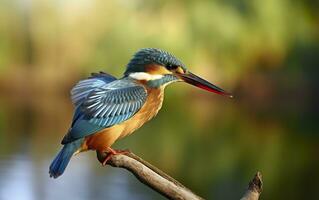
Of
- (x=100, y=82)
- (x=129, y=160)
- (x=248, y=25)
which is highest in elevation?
(x=100, y=82)

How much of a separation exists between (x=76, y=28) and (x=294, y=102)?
7.98 meters

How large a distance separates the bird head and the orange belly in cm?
7

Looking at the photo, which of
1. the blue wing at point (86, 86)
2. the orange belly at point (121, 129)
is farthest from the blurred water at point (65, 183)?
the orange belly at point (121, 129)

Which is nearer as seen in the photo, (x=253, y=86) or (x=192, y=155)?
(x=192, y=155)

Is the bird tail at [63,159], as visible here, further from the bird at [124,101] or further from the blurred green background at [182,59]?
the blurred green background at [182,59]

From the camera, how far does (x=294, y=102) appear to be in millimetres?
25141

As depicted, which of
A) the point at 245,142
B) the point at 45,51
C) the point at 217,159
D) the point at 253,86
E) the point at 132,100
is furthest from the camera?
the point at 253,86

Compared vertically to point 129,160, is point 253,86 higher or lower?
lower

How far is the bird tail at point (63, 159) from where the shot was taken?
6.66 feet

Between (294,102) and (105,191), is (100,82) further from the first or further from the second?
(294,102)

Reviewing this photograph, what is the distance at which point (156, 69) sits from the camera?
214 centimetres

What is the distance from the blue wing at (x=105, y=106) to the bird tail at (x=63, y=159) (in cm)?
3

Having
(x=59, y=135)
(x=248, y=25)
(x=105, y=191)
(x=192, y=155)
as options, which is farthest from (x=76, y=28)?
(x=105, y=191)

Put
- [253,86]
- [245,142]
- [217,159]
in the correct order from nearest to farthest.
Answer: [217,159] → [245,142] → [253,86]
